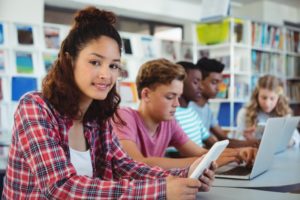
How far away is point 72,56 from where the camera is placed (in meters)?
1.10

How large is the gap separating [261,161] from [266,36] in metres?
3.86

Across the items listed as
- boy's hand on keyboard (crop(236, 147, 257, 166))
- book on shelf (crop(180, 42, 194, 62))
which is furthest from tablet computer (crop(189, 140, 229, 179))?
book on shelf (crop(180, 42, 194, 62))

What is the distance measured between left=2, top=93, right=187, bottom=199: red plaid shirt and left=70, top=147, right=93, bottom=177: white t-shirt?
0.04 m

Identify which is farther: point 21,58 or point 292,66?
point 292,66

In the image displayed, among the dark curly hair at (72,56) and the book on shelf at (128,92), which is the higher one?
the dark curly hair at (72,56)

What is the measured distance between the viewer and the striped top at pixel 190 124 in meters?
2.28

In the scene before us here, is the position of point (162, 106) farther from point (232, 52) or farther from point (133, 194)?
point (232, 52)

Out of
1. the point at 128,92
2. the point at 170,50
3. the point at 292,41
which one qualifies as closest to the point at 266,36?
→ the point at 292,41

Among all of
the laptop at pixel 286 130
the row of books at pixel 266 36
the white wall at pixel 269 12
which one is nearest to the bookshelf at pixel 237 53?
the row of books at pixel 266 36

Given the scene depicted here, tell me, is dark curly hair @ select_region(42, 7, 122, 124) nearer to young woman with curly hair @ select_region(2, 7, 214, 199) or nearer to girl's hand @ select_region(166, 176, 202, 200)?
young woman with curly hair @ select_region(2, 7, 214, 199)

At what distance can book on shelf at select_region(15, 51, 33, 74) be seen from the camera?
165 inches

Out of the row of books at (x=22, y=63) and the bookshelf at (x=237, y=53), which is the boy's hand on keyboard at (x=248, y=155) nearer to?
the bookshelf at (x=237, y=53)

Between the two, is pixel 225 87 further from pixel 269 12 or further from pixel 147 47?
pixel 269 12

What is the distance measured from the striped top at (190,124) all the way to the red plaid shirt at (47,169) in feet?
4.09
